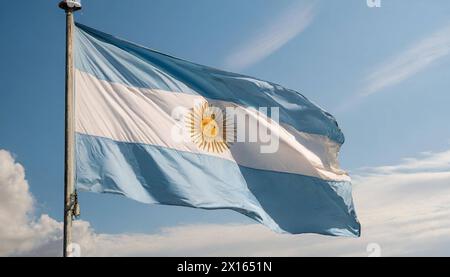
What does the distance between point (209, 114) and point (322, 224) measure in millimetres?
4394

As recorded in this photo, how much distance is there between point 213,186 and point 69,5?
211 inches

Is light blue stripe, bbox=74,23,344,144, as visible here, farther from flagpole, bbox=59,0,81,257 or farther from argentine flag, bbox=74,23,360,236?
flagpole, bbox=59,0,81,257

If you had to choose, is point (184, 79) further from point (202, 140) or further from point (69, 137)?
point (69, 137)

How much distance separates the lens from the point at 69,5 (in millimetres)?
14883

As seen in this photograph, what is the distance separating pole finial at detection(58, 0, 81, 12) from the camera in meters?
14.9

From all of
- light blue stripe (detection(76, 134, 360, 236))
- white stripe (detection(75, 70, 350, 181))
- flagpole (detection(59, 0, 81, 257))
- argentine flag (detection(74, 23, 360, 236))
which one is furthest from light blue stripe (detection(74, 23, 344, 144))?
light blue stripe (detection(76, 134, 360, 236))

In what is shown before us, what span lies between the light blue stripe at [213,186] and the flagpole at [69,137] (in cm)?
30

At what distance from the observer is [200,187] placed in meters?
16.2

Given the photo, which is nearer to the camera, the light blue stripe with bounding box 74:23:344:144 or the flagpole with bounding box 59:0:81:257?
the flagpole with bounding box 59:0:81:257

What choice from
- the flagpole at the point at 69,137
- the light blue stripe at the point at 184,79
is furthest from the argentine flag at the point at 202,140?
the flagpole at the point at 69,137

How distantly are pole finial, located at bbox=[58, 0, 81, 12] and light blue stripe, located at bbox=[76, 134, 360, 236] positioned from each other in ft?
9.19
